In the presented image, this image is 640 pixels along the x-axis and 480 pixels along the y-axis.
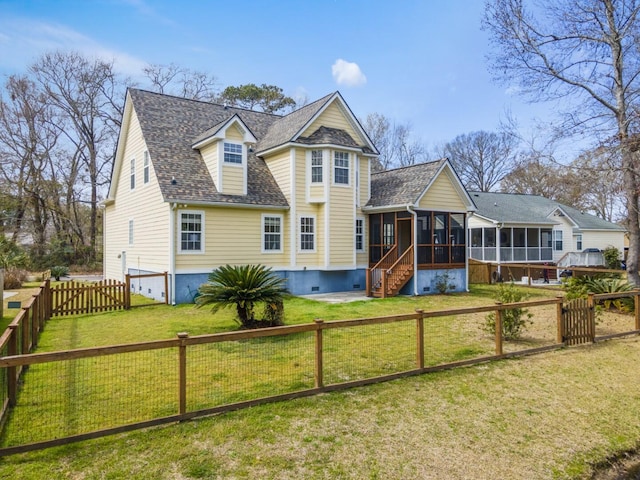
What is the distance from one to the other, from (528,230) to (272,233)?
2207cm

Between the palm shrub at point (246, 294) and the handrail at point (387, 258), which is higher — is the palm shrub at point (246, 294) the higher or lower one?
the lower one

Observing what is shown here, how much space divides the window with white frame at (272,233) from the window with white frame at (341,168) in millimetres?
2919

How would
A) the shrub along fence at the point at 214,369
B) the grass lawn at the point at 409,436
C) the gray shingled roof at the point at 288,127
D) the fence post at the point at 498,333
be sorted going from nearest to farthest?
1. the grass lawn at the point at 409,436
2. the shrub along fence at the point at 214,369
3. the fence post at the point at 498,333
4. the gray shingled roof at the point at 288,127

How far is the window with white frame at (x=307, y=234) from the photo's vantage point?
17375mm

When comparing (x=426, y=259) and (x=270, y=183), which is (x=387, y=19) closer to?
(x=270, y=183)

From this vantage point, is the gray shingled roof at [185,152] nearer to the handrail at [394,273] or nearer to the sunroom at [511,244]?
the handrail at [394,273]

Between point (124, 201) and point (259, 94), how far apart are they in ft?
68.8

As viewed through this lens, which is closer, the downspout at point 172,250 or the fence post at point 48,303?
the fence post at point 48,303

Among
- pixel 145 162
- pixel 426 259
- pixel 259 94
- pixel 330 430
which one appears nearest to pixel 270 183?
pixel 145 162

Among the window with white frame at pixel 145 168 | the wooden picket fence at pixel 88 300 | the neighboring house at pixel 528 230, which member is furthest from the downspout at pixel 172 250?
the neighboring house at pixel 528 230

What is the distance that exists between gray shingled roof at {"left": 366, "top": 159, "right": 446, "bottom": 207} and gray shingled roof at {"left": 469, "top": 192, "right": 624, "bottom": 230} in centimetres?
926

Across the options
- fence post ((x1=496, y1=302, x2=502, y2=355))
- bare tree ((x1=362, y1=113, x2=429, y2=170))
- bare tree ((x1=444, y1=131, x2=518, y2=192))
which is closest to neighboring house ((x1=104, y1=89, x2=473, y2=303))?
fence post ((x1=496, y1=302, x2=502, y2=355))

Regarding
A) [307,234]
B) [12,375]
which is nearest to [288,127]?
[307,234]

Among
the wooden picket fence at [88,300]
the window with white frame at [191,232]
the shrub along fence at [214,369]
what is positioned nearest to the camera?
the shrub along fence at [214,369]
